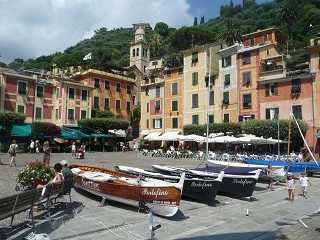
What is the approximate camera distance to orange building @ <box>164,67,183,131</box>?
193 ft

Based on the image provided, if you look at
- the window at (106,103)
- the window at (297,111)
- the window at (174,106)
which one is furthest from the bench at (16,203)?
the window at (106,103)

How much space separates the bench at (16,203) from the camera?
9.02 m

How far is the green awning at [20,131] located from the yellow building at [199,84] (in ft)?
69.9

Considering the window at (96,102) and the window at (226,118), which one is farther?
the window at (96,102)

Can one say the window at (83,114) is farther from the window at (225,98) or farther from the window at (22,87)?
the window at (225,98)

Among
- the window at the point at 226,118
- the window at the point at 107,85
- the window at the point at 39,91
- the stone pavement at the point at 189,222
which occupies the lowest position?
the stone pavement at the point at 189,222

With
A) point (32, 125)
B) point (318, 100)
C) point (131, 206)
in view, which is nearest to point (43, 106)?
point (32, 125)

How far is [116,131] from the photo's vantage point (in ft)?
182

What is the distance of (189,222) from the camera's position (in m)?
13.0

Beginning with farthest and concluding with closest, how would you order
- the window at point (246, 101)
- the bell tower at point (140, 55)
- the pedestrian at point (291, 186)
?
1. the bell tower at point (140, 55)
2. the window at point (246, 101)
3. the pedestrian at point (291, 186)

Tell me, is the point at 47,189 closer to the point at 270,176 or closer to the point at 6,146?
the point at 270,176

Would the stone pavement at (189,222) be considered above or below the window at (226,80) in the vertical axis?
below

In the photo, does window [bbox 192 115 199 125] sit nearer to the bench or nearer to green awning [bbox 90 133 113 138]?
green awning [bbox 90 133 113 138]

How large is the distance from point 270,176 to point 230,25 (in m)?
53.5
